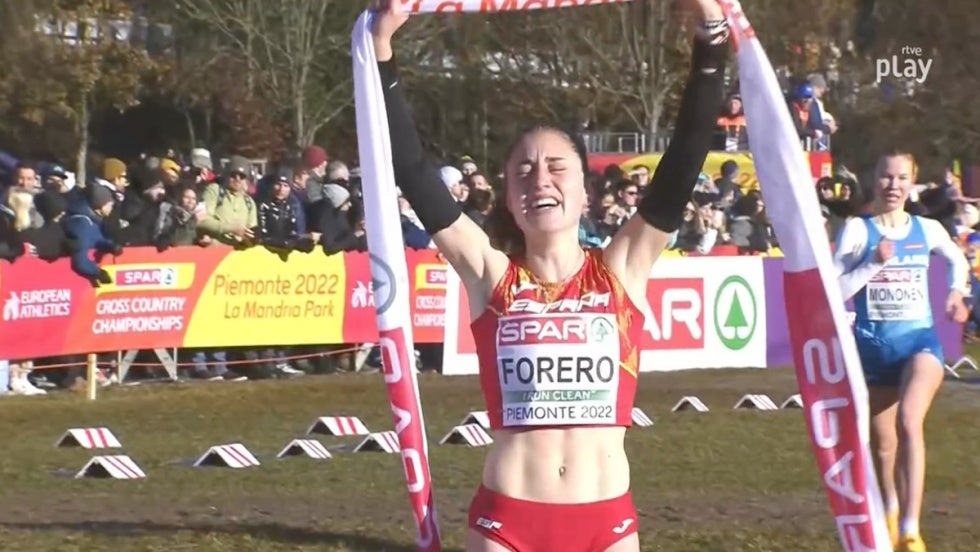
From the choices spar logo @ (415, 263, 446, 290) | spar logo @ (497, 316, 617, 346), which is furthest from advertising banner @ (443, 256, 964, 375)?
spar logo @ (497, 316, 617, 346)

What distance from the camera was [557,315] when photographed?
5297 mm

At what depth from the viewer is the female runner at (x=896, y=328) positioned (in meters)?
9.86

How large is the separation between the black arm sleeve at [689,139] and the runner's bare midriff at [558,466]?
626mm

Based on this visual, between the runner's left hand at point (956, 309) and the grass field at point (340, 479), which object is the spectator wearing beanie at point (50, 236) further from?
the runner's left hand at point (956, 309)

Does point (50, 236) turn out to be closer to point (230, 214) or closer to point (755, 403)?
point (230, 214)

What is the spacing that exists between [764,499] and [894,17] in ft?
139

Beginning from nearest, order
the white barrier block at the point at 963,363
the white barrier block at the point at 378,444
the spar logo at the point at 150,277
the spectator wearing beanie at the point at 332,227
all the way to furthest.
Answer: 1. the white barrier block at the point at 378,444
2. the spar logo at the point at 150,277
3. the spectator wearing beanie at the point at 332,227
4. the white barrier block at the point at 963,363

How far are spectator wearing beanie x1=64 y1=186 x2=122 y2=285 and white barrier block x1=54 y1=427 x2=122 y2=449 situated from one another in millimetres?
3961

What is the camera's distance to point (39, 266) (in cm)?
1841

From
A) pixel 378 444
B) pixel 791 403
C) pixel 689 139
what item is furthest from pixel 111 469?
pixel 689 139

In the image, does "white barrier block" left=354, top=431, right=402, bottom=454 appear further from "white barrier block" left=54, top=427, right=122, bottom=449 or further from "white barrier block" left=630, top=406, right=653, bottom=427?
"white barrier block" left=630, top=406, right=653, bottom=427

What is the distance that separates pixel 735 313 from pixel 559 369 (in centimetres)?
1745

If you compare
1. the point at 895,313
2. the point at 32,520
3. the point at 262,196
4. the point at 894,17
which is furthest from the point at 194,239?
the point at 894,17

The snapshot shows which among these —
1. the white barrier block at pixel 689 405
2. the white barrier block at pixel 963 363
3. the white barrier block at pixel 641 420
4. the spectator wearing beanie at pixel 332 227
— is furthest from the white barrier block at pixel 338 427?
the white barrier block at pixel 963 363
